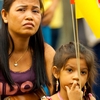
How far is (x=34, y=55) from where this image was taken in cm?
533

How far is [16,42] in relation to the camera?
5230mm

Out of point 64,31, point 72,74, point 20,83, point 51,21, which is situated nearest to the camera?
point 72,74

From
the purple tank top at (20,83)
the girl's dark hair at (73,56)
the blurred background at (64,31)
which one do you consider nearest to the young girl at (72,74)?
the girl's dark hair at (73,56)

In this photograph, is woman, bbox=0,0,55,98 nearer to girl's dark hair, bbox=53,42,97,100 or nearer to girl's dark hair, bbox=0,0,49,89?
girl's dark hair, bbox=0,0,49,89

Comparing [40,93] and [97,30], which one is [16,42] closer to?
[40,93]

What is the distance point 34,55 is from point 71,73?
0.70 meters

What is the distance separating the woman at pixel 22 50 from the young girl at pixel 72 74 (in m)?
0.36

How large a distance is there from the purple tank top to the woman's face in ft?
0.99

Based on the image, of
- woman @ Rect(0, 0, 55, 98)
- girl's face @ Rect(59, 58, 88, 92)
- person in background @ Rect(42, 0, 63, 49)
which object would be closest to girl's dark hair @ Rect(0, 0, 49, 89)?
woman @ Rect(0, 0, 55, 98)

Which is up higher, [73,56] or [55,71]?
[73,56]

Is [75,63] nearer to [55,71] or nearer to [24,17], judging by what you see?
[55,71]

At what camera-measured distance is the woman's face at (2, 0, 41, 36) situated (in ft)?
16.4

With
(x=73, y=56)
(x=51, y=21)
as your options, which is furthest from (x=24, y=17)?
(x=51, y=21)

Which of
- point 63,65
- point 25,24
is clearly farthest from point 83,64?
point 25,24
